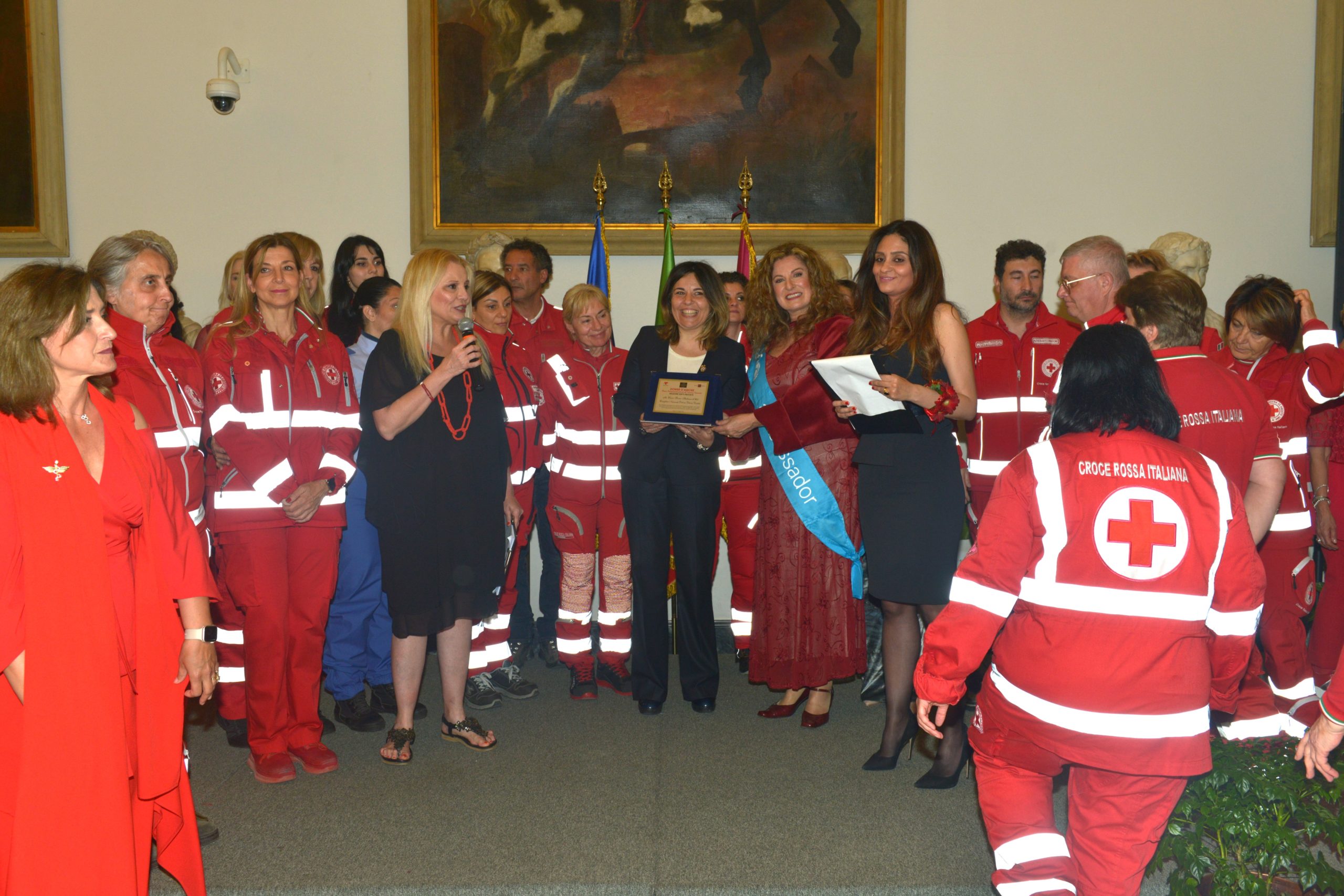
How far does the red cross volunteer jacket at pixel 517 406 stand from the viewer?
14.1ft

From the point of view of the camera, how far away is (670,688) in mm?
4367

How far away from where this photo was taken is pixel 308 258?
3.75 metres

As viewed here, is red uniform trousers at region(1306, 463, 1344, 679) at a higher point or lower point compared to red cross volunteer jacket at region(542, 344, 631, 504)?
lower

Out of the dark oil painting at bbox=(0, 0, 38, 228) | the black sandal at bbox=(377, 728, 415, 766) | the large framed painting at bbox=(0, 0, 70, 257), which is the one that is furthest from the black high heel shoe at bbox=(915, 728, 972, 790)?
the dark oil painting at bbox=(0, 0, 38, 228)

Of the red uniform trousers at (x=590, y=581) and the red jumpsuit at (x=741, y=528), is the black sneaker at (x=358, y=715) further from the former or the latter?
the red jumpsuit at (x=741, y=528)

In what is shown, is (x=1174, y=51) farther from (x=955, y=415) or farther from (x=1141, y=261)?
(x=955, y=415)

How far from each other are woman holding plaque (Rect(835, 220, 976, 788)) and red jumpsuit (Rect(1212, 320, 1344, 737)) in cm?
104

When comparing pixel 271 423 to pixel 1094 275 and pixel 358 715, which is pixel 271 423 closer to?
pixel 358 715

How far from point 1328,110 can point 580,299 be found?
4278 mm

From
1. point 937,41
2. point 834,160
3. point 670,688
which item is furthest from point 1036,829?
point 937,41

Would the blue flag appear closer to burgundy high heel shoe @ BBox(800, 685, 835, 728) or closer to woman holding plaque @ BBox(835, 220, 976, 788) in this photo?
woman holding plaque @ BBox(835, 220, 976, 788)

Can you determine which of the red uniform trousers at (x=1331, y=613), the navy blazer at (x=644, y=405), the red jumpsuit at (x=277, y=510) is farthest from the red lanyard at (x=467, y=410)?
the red uniform trousers at (x=1331, y=613)

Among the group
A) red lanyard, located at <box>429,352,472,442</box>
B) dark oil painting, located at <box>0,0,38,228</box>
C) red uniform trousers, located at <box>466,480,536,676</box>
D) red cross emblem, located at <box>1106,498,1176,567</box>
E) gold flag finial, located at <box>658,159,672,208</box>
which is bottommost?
red uniform trousers, located at <box>466,480,536,676</box>

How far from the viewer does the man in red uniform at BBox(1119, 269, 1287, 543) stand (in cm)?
262
